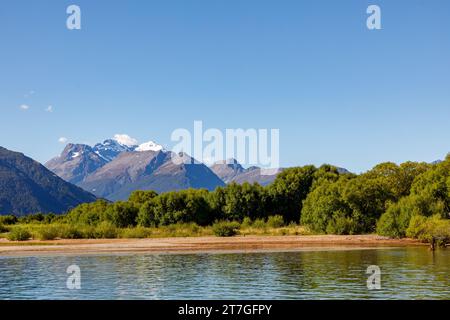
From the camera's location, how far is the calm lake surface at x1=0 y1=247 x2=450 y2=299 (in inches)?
1480

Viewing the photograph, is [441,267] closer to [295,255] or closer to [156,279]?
[295,255]

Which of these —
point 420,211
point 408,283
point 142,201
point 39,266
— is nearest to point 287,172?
point 142,201

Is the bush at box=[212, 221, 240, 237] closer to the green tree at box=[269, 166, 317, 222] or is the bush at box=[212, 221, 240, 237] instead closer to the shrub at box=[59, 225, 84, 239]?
the shrub at box=[59, 225, 84, 239]

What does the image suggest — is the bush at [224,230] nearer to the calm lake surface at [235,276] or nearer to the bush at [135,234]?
the bush at [135,234]

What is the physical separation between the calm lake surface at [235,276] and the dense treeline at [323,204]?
20577 mm

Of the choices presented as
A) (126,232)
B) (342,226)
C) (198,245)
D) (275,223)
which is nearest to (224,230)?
(126,232)

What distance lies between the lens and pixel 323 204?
100 meters

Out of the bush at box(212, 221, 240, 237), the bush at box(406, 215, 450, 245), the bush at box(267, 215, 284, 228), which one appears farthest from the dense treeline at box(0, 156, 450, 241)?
the bush at box(212, 221, 240, 237)

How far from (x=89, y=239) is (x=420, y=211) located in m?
52.7

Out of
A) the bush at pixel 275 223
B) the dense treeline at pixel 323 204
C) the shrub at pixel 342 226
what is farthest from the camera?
the bush at pixel 275 223

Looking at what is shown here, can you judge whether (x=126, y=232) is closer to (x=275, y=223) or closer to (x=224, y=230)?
(x=224, y=230)

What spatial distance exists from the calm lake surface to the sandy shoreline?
29.9 ft

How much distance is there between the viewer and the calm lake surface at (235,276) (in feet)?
123

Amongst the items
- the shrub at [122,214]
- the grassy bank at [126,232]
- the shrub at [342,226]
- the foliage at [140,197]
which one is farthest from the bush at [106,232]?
the shrub at [342,226]
